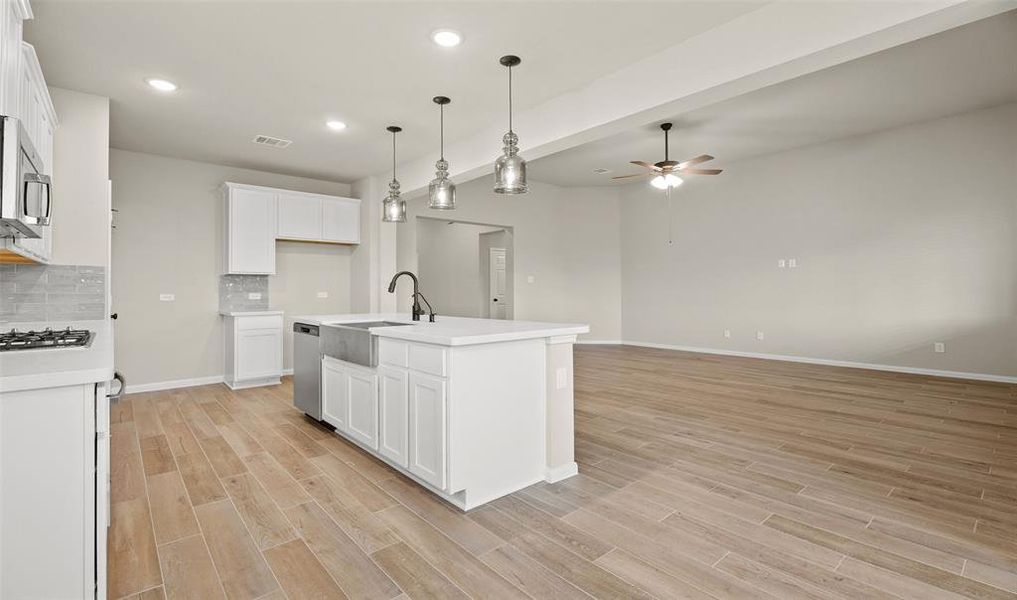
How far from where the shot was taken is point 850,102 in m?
4.93

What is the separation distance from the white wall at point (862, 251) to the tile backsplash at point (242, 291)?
244 inches

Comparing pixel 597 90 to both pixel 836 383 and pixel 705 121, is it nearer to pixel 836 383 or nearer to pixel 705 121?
pixel 705 121

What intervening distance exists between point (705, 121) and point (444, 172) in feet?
11.5

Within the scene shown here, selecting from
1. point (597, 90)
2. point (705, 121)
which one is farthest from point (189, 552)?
point (705, 121)

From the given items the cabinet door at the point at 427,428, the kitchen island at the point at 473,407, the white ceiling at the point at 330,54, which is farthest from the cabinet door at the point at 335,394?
the white ceiling at the point at 330,54

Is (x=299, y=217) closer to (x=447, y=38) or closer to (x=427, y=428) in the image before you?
(x=447, y=38)

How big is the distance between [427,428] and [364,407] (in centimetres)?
80

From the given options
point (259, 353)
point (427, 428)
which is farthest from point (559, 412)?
point (259, 353)

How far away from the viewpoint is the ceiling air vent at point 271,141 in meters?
4.85

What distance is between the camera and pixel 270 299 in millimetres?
6113

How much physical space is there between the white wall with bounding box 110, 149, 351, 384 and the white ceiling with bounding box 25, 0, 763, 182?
34.5 inches

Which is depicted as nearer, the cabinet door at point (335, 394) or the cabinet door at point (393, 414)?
the cabinet door at point (393, 414)

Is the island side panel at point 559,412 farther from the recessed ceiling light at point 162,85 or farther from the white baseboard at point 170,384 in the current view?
the white baseboard at point 170,384

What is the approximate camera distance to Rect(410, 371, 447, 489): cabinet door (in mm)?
2453
